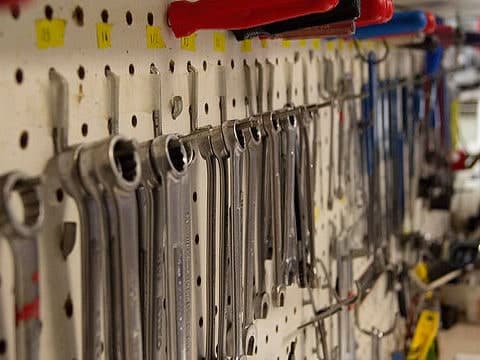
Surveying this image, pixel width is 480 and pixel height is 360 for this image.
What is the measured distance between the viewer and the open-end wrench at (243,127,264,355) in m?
0.74

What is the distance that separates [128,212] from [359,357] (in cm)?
106

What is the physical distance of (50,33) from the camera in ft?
1.60

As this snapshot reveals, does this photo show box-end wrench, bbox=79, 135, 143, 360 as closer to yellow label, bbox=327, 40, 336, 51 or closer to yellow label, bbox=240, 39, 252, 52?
yellow label, bbox=240, 39, 252, 52

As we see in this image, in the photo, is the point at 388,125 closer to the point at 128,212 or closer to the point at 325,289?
the point at 325,289

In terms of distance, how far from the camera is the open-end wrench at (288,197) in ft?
2.71

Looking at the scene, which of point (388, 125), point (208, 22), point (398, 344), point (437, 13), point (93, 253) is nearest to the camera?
point (93, 253)

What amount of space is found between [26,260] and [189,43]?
0.34 metres

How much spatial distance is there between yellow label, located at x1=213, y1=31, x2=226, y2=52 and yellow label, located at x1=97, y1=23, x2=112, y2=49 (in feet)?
0.69

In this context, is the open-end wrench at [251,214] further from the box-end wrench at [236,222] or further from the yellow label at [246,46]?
the yellow label at [246,46]

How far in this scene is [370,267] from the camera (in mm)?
1372

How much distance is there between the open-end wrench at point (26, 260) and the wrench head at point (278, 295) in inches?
19.3

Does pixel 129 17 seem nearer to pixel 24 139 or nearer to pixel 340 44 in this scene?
pixel 24 139

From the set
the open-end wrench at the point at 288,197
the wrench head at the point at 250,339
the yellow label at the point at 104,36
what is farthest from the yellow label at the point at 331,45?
the yellow label at the point at 104,36

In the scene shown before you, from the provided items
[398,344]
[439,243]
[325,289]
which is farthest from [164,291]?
[439,243]
